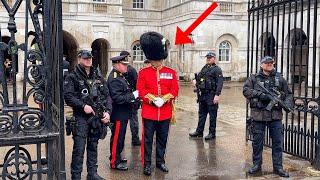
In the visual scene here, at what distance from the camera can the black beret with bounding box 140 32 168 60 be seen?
22.5 ft

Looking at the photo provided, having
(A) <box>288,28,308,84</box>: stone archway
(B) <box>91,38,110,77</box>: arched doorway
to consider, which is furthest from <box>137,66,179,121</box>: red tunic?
(B) <box>91,38,110,77</box>: arched doorway

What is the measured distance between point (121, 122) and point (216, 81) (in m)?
3.19

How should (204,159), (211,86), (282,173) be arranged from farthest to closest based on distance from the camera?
(211,86), (204,159), (282,173)

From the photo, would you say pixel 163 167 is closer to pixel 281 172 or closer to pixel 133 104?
pixel 133 104

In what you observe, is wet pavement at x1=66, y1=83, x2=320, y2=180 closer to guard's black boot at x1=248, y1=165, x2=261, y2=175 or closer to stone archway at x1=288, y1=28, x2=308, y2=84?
guard's black boot at x1=248, y1=165, x2=261, y2=175

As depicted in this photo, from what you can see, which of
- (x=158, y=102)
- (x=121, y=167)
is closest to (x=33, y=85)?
(x=158, y=102)

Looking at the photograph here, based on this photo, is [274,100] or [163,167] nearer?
[274,100]

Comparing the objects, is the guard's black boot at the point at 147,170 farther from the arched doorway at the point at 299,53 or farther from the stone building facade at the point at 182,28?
the stone building facade at the point at 182,28

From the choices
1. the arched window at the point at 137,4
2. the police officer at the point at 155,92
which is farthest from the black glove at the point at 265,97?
the arched window at the point at 137,4

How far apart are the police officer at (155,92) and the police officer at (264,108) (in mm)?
1259

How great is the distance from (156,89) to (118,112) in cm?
78

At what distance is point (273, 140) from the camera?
22.6 feet

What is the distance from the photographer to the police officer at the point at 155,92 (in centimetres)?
687
